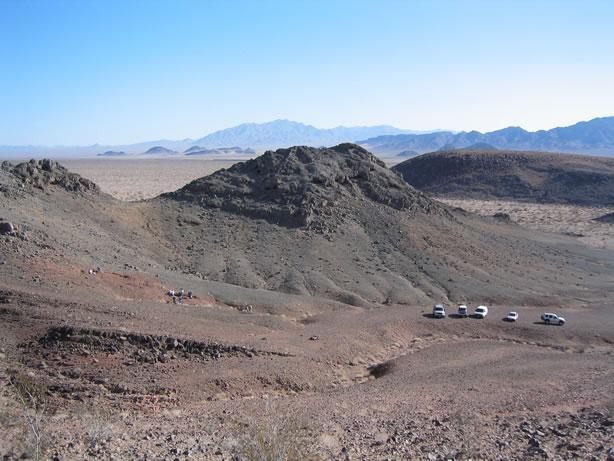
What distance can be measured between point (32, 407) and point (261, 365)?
6500 millimetres

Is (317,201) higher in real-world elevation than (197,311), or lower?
higher

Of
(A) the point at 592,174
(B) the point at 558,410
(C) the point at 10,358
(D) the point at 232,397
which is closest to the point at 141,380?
(D) the point at 232,397

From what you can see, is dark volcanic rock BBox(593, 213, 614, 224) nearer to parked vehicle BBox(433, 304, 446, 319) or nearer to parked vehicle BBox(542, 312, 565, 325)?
parked vehicle BBox(542, 312, 565, 325)

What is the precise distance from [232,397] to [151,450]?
4.41 metres

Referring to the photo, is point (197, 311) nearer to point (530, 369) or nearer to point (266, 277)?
point (266, 277)

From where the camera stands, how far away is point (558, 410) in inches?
575

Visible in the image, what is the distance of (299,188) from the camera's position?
114 feet

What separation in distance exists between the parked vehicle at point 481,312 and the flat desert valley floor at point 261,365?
0.48 metres

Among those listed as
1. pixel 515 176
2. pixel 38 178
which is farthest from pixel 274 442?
pixel 515 176

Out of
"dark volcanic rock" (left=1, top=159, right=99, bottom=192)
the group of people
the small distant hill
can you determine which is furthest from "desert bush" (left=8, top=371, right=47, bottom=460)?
the small distant hill

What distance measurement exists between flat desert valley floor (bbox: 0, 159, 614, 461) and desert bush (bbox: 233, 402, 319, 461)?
6cm

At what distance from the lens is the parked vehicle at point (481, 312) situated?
24781mm

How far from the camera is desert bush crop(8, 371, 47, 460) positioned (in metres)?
9.41

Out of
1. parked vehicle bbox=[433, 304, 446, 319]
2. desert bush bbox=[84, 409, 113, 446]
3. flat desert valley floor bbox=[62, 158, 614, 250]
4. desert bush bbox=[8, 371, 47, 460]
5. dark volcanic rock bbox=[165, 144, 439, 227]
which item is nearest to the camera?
desert bush bbox=[8, 371, 47, 460]
